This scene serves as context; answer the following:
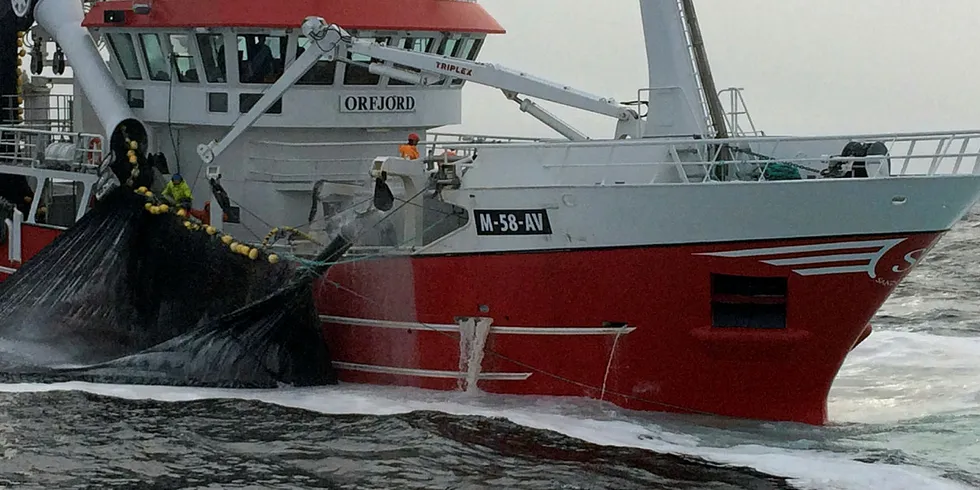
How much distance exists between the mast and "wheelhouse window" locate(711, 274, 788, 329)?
1715 mm

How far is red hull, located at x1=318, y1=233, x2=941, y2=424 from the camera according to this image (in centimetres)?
1429

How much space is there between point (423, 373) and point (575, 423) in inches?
72.9

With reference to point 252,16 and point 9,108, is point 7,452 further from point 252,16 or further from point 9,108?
point 9,108

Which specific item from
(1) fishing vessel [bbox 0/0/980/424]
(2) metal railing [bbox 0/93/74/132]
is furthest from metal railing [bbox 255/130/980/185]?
(2) metal railing [bbox 0/93/74/132]

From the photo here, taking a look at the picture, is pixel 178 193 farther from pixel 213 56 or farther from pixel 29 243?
pixel 29 243

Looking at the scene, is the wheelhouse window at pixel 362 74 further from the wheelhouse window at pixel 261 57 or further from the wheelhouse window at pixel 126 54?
the wheelhouse window at pixel 126 54

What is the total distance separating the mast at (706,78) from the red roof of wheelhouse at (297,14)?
9.91 feet

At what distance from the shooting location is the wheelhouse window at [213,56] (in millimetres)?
16938

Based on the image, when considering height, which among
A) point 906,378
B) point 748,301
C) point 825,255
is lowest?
point 906,378

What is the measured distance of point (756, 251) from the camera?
46.3 feet

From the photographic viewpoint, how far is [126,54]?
58.5ft

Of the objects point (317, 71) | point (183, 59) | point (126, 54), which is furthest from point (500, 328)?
point (126, 54)

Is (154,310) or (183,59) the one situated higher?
(183,59)

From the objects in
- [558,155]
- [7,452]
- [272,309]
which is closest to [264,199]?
[272,309]
